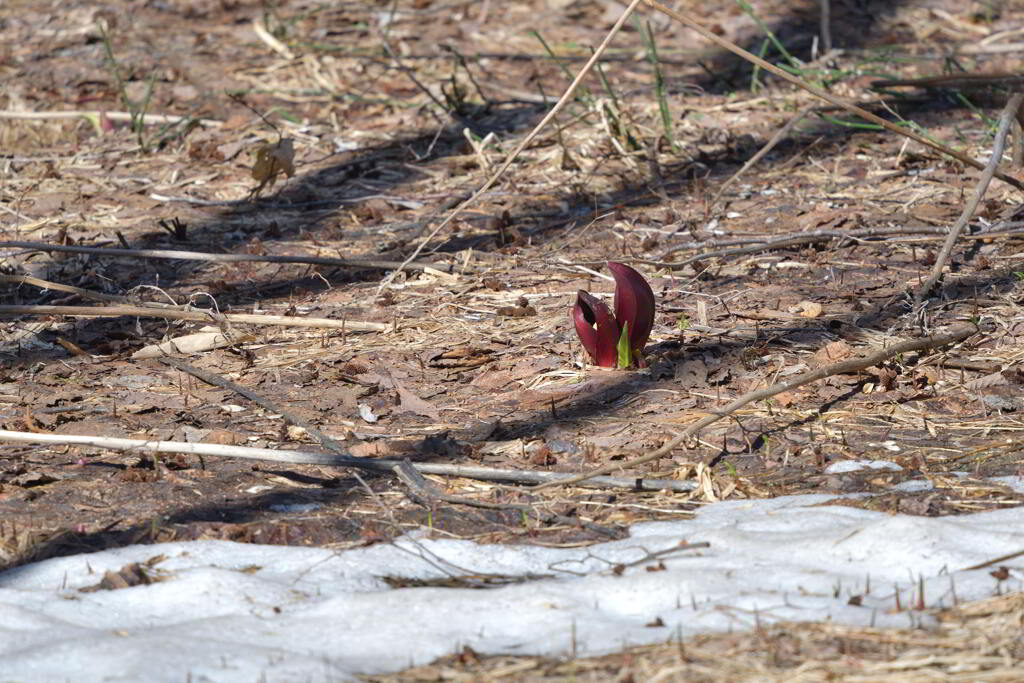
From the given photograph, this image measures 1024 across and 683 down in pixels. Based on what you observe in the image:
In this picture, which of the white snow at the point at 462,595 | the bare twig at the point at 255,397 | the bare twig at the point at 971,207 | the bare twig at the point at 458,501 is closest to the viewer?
the white snow at the point at 462,595

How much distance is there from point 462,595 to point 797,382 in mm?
1339

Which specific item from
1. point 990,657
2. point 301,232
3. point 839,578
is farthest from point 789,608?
point 301,232

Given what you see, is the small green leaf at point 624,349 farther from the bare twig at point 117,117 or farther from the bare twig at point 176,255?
the bare twig at point 117,117

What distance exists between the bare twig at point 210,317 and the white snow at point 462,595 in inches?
68.4

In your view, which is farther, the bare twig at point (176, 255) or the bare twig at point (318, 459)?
the bare twig at point (176, 255)

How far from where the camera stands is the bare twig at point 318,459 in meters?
3.25

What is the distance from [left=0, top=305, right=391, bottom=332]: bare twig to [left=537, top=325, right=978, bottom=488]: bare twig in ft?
5.17

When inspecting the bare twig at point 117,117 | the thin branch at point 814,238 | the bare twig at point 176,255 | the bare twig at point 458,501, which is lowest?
the bare twig at point 458,501

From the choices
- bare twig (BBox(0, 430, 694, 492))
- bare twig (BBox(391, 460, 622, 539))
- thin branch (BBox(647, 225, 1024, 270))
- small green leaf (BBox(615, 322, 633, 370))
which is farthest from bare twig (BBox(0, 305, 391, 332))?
bare twig (BBox(391, 460, 622, 539))

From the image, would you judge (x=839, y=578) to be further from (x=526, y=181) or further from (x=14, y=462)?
(x=526, y=181)

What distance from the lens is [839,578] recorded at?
8.43 ft

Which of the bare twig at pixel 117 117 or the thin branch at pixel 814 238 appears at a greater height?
the thin branch at pixel 814 238

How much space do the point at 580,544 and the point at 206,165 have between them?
4566mm

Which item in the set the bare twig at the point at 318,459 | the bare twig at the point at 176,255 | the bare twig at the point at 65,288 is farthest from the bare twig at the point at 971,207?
the bare twig at the point at 65,288
